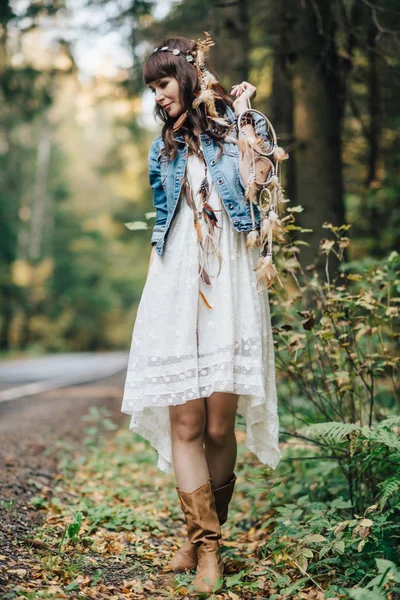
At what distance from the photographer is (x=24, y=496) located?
348 centimetres

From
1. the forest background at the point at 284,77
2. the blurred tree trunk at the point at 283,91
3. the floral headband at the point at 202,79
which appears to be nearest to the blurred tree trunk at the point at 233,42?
the forest background at the point at 284,77

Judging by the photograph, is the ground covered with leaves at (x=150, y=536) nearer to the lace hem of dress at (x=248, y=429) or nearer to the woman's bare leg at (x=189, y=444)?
the lace hem of dress at (x=248, y=429)

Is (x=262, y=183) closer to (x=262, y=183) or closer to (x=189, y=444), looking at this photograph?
(x=262, y=183)

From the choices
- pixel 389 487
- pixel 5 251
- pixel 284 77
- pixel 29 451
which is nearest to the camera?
pixel 389 487

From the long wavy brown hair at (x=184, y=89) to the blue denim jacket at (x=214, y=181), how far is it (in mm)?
32

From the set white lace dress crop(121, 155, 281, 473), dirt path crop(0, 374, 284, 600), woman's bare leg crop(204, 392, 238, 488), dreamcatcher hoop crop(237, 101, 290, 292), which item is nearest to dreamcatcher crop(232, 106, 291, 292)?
dreamcatcher hoop crop(237, 101, 290, 292)

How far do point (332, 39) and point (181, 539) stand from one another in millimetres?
3513

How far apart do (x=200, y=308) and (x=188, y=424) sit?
0.51 meters

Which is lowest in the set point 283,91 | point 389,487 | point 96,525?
point 96,525

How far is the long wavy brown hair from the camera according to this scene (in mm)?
2707

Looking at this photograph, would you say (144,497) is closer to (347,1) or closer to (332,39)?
(332,39)

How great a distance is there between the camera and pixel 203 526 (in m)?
2.63

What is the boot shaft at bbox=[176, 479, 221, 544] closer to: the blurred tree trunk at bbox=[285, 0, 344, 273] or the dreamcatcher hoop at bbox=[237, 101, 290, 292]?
the dreamcatcher hoop at bbox=[237, 101, 290, 292]

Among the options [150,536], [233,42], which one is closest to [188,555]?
[150,536]
